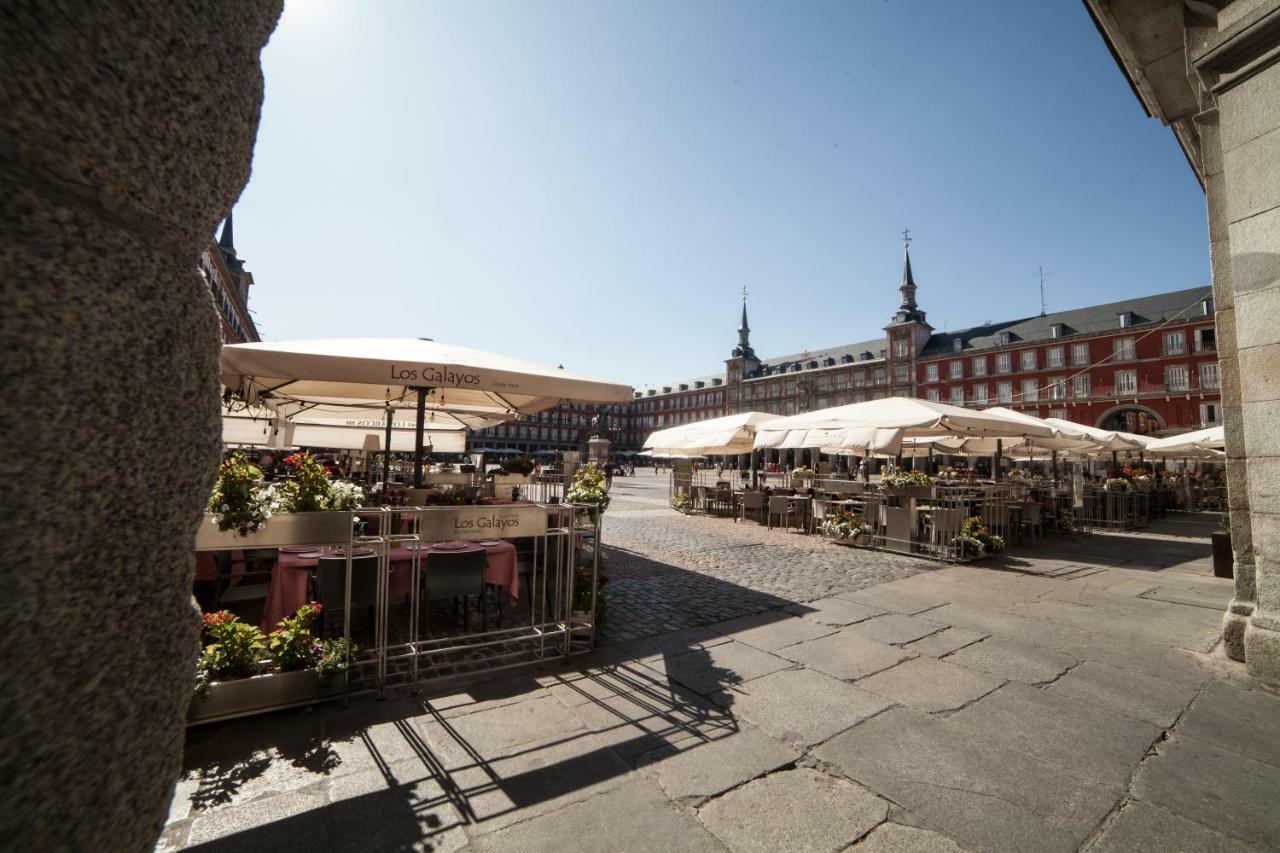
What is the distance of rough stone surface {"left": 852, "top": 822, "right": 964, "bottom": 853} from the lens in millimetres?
2369

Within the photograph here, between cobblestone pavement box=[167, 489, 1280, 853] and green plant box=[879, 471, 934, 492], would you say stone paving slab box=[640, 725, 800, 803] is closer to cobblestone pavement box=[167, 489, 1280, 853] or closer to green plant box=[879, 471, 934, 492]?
cobblestone pavement box=[167, 489, 1280, 853]

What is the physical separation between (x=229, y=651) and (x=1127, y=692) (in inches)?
236

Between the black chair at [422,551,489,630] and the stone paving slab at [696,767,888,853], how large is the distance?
8.76 ft

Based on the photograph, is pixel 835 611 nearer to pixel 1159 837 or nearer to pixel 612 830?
pixel 1159 837

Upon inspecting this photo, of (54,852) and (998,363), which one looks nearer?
(54,852)

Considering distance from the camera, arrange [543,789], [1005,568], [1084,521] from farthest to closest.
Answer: [1084,521] → [1005,568] → [543,789]

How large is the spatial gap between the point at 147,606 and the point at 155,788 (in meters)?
0.31

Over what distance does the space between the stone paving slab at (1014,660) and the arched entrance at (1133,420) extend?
45.8 meters

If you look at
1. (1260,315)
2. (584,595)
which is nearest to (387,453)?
→ (584,595)

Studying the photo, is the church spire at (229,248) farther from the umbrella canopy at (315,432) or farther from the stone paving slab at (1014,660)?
the stone paving slab at (1014,660)

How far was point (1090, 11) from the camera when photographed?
5.09 metres

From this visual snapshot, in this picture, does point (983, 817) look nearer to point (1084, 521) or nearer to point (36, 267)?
point (36, 267)

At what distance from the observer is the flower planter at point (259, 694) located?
3.28m

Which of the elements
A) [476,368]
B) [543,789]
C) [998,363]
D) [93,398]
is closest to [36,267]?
[93,398]
